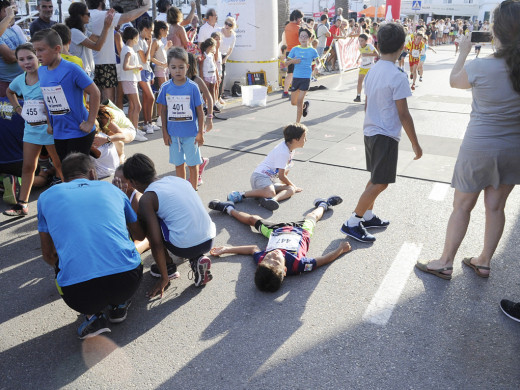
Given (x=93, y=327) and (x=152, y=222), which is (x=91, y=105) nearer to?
(x=152, y=222)

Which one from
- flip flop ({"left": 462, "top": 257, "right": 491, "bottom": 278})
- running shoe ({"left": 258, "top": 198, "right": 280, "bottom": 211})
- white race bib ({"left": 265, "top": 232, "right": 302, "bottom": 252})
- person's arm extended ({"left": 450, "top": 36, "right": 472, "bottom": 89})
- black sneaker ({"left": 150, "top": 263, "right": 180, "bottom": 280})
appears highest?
person's arm extended ({"left": 450, "top": 36, "right": 472, "bottom": 89})

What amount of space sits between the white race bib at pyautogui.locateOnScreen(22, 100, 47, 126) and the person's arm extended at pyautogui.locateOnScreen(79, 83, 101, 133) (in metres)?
0.50

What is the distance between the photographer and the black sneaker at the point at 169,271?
3443mm

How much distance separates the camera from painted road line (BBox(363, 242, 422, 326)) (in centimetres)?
303

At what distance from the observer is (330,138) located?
7.57m

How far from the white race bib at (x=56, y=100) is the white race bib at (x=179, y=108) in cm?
98

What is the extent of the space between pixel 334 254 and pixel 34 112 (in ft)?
10.5

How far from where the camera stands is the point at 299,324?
294 cm

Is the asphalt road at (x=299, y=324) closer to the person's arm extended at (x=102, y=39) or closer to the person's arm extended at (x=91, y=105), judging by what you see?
the person's arm extended at (x=91, y=105)

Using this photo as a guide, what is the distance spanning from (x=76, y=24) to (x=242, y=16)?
5715 mm

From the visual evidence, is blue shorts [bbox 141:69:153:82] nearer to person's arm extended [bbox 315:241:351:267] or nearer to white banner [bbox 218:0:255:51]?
white banner [bbox 218:0:255:51]

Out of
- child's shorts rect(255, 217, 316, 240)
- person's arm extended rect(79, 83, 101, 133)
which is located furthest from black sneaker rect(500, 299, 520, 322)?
person's arm extended rect(79, 83, 101, 133)

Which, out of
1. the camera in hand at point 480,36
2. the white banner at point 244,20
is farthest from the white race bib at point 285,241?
the white banner at point 244,20

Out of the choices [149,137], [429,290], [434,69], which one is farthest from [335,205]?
[434,69]
